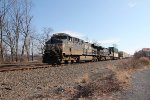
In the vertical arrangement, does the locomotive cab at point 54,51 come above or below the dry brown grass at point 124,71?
above

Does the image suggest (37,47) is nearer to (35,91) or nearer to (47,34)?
(47,34)

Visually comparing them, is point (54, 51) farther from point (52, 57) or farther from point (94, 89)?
point (94, 89)

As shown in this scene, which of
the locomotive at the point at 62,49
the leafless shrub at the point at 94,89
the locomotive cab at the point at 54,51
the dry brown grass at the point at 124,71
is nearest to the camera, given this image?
the leafless shrub at the point at 94,89

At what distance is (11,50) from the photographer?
56250mm

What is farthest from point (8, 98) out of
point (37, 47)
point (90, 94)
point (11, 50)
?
point (37, 47)

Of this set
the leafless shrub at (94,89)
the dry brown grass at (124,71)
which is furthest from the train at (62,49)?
the leafless shrub at (94,89)

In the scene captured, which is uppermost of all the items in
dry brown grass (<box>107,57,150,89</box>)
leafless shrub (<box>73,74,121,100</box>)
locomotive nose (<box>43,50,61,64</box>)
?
locomotive nose (<box>43,50,61,64</box>)

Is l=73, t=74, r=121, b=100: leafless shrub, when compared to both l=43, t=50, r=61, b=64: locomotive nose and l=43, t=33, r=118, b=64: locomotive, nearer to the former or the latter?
l=43, t=50, r=61, b=64: locomotive nose

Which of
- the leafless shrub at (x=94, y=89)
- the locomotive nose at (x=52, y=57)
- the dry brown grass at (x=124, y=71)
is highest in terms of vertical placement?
the locomotive nose at (x=52, y=57)

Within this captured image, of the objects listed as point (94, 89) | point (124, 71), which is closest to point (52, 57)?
point (124, 71)

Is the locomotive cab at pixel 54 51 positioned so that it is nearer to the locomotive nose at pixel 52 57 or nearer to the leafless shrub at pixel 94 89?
the locomotive nose at pixel 52 57

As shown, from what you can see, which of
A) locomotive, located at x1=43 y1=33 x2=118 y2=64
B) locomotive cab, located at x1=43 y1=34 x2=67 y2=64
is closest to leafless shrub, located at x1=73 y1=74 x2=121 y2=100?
locomotive cab, located at x1=43 y1=34 x2=67 y2=64

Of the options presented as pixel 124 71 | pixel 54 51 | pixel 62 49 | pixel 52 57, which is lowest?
pixel 124 71

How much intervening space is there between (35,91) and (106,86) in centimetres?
411
